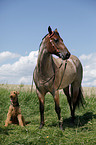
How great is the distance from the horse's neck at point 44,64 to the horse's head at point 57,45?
0.29 meters

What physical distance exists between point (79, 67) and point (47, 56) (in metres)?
2.26

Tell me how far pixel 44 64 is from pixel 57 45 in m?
0.68

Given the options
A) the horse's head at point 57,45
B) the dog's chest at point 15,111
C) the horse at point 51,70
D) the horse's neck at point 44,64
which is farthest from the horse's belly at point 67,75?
the dog's chest at point 15,111

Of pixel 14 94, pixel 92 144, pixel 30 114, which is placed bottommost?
pixel 92 144

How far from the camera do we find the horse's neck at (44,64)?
14.9 ft

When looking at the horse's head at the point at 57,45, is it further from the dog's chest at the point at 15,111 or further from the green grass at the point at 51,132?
the dog's chest at the point at 15,111

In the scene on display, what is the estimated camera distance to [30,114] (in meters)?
7.36

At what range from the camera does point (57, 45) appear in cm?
430

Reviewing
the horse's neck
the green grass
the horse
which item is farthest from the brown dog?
the horse's neck

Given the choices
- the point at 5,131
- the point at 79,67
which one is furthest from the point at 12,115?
the point at 79,67

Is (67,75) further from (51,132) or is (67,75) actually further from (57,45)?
(51,132)

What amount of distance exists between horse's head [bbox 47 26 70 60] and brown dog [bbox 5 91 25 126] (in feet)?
6.48

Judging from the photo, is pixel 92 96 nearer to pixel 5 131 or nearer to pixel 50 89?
pixel 50 89

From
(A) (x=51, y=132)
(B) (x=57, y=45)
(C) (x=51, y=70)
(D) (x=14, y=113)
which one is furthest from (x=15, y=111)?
(B) (x=57, y=45)
